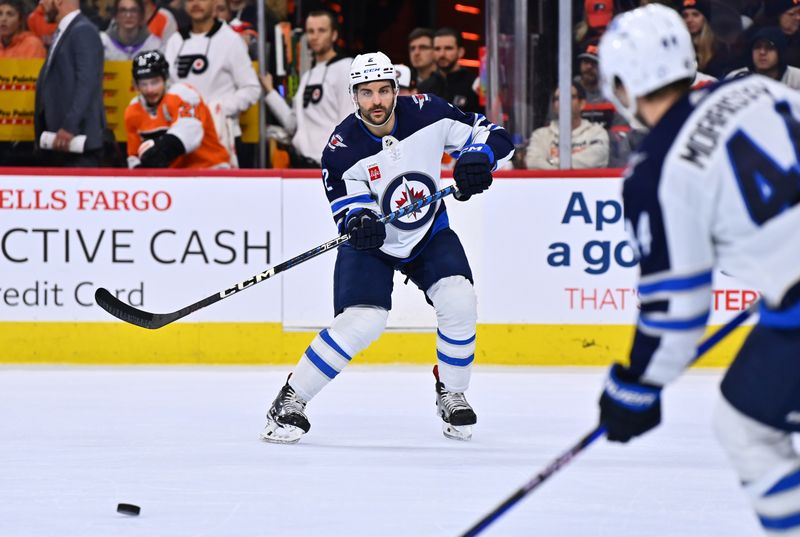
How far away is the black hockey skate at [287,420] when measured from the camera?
3959 millimetres

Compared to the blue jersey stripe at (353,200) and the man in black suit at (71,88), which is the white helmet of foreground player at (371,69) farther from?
the man in black suit at (71,88)

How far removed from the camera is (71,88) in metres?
5.92

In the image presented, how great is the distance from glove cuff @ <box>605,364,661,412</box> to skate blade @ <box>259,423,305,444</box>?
2025 millimetres

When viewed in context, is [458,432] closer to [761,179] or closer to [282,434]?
[282,434]

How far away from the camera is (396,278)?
5699mm

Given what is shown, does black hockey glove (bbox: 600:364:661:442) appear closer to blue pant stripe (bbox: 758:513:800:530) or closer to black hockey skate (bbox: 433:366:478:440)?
blue pant stripe (bbox: 758:513:800:530)

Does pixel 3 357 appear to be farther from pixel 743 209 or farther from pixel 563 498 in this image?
pixel 743 209

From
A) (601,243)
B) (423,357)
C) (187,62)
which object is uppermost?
(187,62)

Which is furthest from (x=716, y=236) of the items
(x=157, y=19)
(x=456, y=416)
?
(x=157, y=19)

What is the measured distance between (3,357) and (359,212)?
7.80ft

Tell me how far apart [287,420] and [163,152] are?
2.12 m

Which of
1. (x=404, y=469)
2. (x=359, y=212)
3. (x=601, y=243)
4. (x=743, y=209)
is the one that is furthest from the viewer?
(x=601, y=243)

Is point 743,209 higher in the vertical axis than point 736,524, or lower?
higher

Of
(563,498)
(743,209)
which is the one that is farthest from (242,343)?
(743,209)
